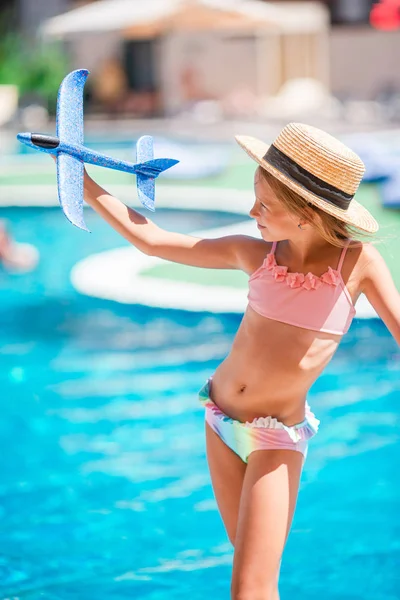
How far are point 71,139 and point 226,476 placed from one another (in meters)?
1.10

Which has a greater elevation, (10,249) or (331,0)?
(331,0)

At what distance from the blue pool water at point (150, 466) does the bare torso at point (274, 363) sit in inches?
44.1

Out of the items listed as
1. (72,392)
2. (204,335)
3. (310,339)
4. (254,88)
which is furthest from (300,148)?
(254,88)

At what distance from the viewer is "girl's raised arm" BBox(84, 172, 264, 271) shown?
2820 millimetres

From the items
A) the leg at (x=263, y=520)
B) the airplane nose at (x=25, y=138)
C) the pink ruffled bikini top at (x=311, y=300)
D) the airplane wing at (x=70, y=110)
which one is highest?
the airplane wing at (x=70, y=110)

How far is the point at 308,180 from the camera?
250 centimetres

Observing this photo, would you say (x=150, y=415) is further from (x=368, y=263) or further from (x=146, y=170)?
(x=368, y=263)

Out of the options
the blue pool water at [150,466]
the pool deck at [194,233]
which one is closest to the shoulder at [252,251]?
the pool deck at [194,233]

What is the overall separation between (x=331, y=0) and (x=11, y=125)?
12.5 metres

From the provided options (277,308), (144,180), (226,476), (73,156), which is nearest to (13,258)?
(144,180)

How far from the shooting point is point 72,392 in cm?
587

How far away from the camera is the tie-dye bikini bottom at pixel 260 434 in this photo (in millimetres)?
2658

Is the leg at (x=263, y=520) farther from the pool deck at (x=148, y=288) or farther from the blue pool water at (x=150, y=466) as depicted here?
the pool deck at (x=148, y=288)

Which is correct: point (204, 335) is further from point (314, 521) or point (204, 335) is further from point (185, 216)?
point (185, 216)
